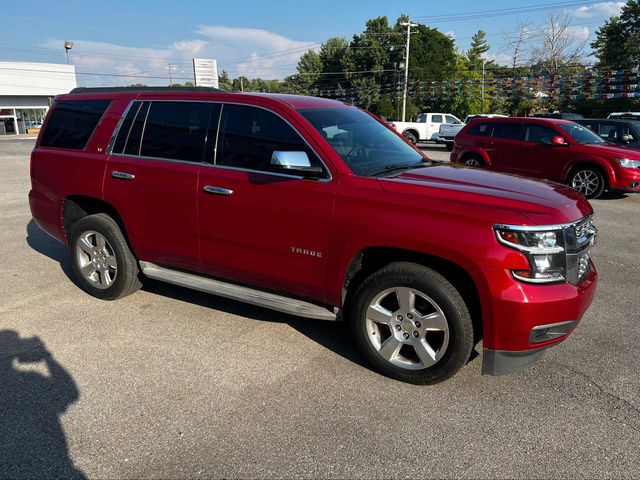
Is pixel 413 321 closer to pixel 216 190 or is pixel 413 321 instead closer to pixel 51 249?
pixel 216 190

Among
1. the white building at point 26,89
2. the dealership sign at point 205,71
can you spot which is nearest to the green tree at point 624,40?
the dealership sign at point 205,71

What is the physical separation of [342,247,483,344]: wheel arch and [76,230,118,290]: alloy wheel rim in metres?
2.37

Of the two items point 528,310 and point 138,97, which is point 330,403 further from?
point 138,97

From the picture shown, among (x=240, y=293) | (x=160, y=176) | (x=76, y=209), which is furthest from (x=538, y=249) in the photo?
(x=76, y=209)

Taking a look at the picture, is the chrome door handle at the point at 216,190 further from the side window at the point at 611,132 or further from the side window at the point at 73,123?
the side window at the point at 611,132

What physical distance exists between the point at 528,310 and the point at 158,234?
9.86ft

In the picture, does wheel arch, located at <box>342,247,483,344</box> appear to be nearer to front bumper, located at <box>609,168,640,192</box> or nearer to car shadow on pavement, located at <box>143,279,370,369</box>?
car shadow on pavement, located at <box>143,279,370,369</box>

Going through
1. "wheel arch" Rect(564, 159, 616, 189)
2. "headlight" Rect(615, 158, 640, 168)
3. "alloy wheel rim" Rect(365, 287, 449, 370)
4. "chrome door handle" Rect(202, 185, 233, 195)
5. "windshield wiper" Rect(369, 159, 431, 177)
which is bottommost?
"alloy wheel rim" Rect(365, 287, 449, 370)

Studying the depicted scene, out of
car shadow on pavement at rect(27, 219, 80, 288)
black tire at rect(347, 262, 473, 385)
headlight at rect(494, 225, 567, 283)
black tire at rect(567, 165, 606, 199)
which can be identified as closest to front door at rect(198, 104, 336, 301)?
black tire at rect(347, 262, 473, 385)

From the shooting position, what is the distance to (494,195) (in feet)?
10.4

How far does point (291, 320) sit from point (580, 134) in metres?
9.77

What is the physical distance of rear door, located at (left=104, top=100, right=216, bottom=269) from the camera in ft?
13.5

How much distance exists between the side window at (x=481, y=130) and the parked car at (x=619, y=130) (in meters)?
3.12

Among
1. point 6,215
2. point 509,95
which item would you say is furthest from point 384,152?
point 509,95
